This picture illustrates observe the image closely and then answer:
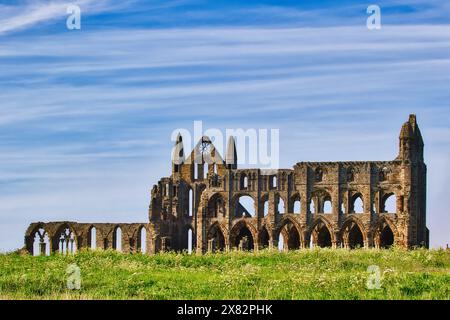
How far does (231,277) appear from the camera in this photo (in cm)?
3828

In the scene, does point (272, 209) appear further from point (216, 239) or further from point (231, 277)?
point (231, 277)

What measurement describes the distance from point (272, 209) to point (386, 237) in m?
7.94

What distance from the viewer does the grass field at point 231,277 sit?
108ft

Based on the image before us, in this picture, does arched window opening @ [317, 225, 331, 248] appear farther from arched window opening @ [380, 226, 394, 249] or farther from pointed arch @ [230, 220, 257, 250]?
pointed arch @ [230, 220, 257, 250]

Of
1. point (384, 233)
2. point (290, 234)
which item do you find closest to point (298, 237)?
point (290, 234)

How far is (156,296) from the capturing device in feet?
109

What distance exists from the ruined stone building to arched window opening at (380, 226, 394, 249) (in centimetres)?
7

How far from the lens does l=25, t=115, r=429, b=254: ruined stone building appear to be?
235 ft

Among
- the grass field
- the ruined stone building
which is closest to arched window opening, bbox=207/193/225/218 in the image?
the ruined stone building

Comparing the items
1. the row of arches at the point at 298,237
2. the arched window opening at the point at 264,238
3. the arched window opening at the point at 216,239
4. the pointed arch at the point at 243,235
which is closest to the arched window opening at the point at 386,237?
the row of arches at the point at 298,237

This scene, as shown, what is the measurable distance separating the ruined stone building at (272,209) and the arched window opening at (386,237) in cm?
7

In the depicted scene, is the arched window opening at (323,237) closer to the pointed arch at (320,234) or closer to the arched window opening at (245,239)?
the pointed arch at (320,234)
